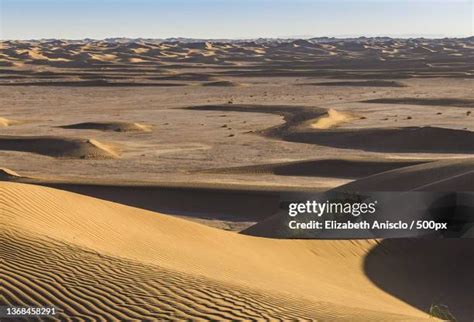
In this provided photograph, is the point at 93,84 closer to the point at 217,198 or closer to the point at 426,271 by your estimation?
the point at 217,198

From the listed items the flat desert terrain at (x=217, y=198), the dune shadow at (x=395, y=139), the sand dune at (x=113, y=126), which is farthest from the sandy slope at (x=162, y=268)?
the sand dune at (x=113, y=126)

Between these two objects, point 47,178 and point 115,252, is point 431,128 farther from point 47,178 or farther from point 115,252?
point 115,252

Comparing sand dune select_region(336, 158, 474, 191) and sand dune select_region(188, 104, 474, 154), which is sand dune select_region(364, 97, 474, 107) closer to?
sand dune select_region(188, 104, 474, 154)

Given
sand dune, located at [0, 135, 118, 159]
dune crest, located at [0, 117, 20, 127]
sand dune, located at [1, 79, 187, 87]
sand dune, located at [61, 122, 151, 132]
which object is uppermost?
sand dune, located at [0, 135, 118, 159]

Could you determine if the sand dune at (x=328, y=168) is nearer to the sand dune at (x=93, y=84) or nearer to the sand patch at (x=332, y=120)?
the sand patch at (x=332, y=120)

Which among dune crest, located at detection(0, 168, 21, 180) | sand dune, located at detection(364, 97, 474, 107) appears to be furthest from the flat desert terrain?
dune crest, located at detection(0, 168, 21, 180)

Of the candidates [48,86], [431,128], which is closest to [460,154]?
[431,128]

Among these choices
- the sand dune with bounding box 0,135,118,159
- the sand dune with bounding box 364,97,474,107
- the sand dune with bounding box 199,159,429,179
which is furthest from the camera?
the sand dune with bounding box 364,97,474,107
